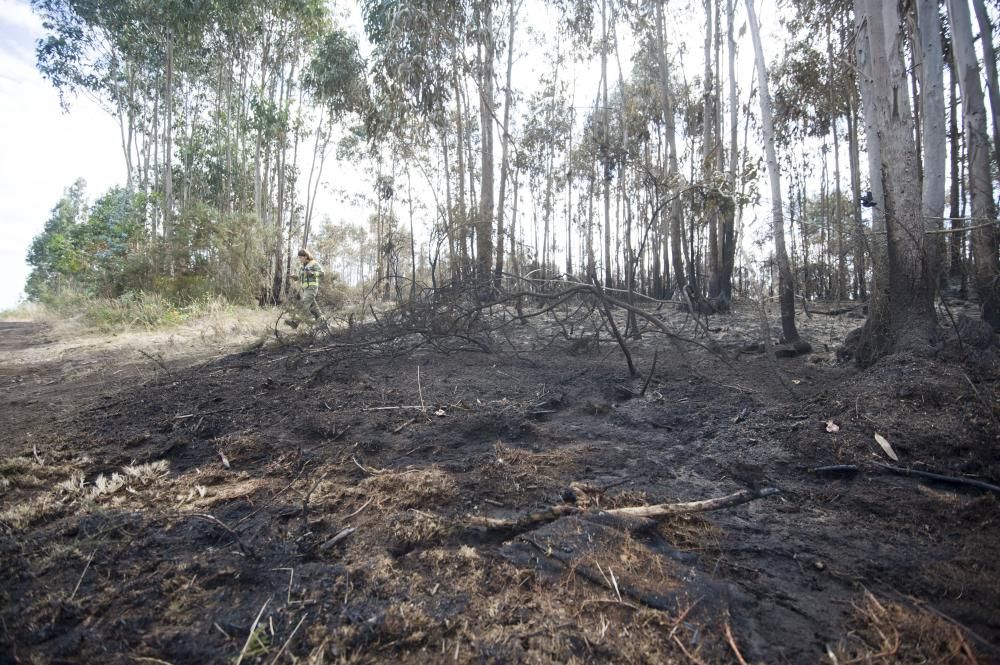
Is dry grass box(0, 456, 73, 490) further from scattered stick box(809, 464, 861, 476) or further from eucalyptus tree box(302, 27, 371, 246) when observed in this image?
eucalyptus tree box(302, 27, 371, 246)

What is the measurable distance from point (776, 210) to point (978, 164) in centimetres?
220

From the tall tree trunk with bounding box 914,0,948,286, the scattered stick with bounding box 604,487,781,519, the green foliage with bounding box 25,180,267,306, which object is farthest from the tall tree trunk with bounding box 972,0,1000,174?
the green foliage with bounding box 25,180,267,306

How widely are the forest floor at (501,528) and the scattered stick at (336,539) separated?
0.04ft

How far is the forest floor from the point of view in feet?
4.98

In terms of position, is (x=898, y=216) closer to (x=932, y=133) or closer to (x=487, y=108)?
(x=932, y=133)

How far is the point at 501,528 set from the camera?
6.86 feet

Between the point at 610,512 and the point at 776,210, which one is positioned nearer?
the point at 610,512

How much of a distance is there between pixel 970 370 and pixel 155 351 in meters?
8.48

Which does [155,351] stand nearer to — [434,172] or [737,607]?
[737,607]

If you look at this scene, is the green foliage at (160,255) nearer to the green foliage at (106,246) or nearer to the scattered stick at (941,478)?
the green foliage at (106,246)

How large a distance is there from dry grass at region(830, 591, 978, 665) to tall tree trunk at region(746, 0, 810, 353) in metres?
5.34

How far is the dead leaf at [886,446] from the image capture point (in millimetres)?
2717

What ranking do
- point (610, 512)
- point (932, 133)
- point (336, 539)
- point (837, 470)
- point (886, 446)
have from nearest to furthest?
point (336, 539)
point (610, 512)
point (837, 470)
point (886, 446)
point (932, 133)

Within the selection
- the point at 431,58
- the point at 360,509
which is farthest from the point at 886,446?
the point at 431,58
